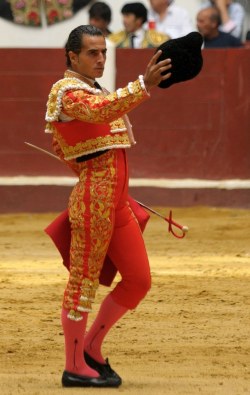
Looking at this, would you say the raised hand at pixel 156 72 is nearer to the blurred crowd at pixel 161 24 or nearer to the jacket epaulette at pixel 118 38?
the blurred crowd at pixel 161 24

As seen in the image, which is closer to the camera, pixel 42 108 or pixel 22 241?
pixel 22 241

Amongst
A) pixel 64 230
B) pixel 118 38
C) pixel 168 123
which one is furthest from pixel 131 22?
pixel 64 230

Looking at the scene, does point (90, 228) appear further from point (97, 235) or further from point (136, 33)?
point (136, 33)

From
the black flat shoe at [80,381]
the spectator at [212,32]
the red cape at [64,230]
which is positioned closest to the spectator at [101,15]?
the spectator at [212,32]

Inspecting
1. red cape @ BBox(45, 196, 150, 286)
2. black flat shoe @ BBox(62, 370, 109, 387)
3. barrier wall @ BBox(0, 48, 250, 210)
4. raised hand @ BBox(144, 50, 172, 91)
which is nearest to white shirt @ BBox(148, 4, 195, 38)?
barrier wall @ BBox(0, 48, 250, 210)

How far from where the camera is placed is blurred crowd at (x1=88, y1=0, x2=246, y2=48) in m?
10.0

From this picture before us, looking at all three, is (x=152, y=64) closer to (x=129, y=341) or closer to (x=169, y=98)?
(x=129, y=341)

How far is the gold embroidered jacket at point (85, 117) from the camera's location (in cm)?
429

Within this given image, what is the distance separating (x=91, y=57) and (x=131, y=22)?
564 cm

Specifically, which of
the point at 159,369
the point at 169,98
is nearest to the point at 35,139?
the point at 169,98

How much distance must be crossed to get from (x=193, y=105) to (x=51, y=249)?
2.11m

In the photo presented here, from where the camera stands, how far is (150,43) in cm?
1013

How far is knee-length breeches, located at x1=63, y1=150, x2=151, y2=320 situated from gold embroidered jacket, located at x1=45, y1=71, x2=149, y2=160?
0.20ft

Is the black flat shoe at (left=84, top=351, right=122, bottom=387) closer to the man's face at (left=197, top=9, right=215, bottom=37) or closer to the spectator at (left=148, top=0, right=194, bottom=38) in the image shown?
the man's face at (left=197, top=9, right=215, bottom=37)
